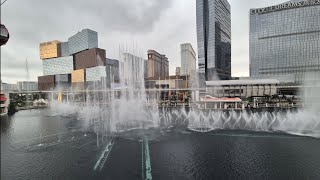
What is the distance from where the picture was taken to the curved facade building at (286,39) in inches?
5207

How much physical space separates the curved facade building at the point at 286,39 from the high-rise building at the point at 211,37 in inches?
788

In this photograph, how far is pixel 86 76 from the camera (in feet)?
543

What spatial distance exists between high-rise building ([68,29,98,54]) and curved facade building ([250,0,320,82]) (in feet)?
386

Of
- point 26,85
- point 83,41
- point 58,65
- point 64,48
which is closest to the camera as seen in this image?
point 26,85

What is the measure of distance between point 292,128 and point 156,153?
26243mm

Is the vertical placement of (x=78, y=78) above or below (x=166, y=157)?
above

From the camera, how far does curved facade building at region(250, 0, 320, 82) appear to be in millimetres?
132250

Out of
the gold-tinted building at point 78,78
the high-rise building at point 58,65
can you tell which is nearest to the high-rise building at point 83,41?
the high-rise building at point 58,65

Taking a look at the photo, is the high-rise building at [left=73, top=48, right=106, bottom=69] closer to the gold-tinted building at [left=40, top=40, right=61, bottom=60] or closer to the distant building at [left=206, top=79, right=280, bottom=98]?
the gold-tinted building at [left=40, top=40, right=61, bottom=60]

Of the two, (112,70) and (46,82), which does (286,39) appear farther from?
(46,82)

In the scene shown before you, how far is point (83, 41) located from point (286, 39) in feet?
472

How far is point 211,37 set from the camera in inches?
5935

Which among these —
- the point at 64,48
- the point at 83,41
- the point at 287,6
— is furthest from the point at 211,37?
the point at 64,48

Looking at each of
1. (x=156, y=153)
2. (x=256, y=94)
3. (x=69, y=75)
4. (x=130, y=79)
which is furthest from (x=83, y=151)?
(x=69, y=75)
